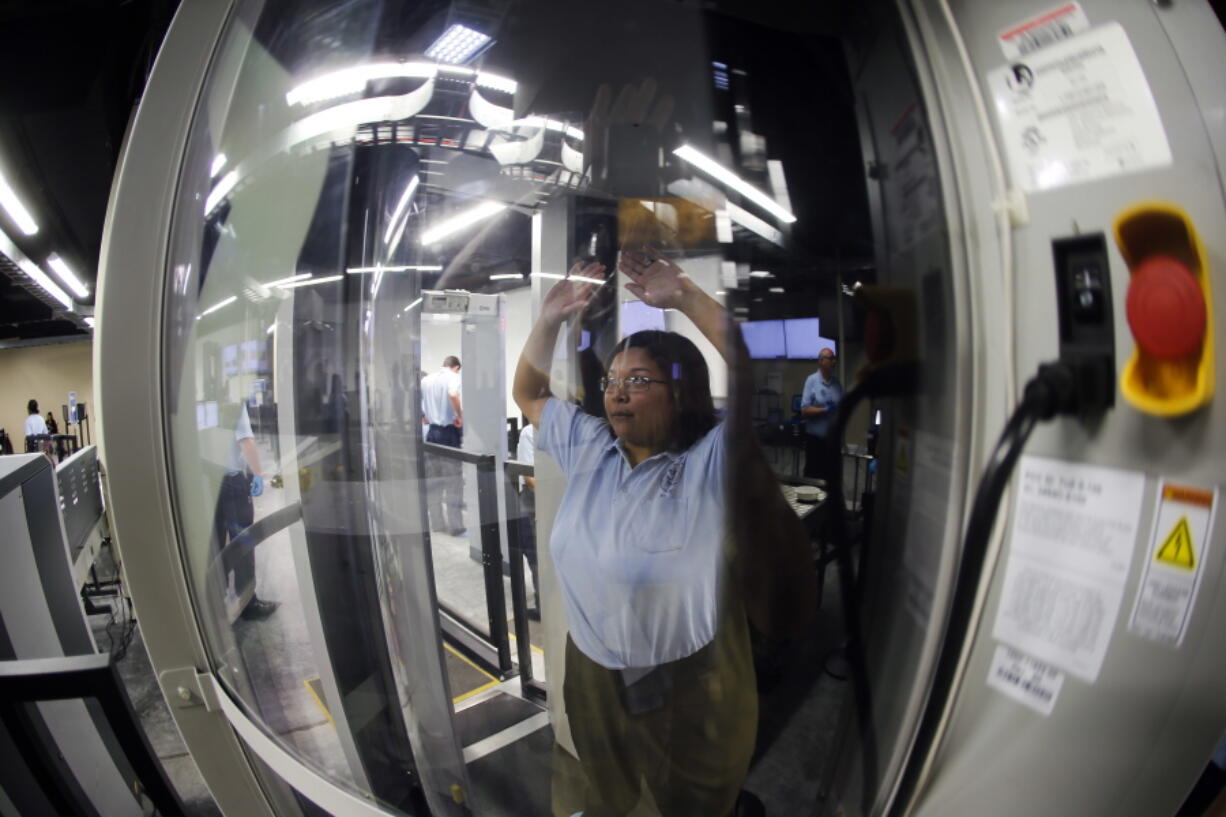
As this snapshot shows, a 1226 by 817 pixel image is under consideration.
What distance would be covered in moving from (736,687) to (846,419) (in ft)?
0.83

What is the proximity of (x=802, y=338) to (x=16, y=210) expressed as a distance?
10.2ft

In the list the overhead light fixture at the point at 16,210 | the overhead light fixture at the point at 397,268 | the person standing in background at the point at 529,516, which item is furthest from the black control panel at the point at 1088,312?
the overhead light fixture at the point at 16,210

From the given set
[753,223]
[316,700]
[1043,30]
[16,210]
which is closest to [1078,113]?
[1043,30]

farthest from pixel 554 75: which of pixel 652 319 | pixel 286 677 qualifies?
pixel 286 677

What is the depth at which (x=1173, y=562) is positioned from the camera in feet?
1.06

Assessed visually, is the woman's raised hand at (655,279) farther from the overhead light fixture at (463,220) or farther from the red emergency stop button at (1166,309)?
the red emergency stop button at (1166,309)

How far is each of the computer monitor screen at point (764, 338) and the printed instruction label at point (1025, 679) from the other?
0.87ft

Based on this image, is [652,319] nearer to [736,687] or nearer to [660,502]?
[660,502]

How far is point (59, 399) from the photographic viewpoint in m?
7.17

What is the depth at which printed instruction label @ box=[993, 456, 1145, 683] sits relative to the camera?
1.07 feet

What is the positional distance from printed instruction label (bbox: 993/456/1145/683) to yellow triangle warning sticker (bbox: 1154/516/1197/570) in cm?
2

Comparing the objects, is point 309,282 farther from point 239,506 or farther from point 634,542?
point 634,542

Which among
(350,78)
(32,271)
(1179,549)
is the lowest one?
(1179,549)

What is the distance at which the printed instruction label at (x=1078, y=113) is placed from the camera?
32cm
